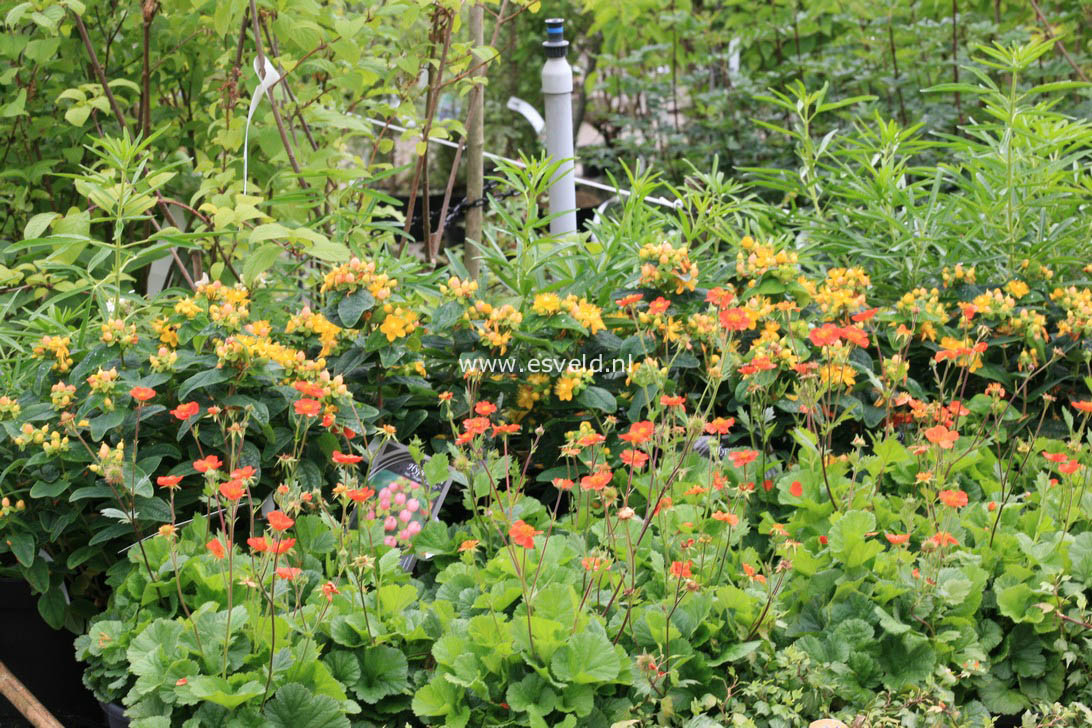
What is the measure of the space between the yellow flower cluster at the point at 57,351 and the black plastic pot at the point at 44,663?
1.34 feet

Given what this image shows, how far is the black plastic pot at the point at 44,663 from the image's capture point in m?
1.99

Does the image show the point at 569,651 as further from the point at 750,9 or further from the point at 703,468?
the point at 750,9

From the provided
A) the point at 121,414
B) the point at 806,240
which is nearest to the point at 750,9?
the point at 806,240

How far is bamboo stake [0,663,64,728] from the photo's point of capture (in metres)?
1.68

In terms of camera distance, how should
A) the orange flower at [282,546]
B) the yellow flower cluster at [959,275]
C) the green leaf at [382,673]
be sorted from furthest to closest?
the yellow flower cluster at [959,275] < the green leaf at [382,673] < the orange flower at [282,546]

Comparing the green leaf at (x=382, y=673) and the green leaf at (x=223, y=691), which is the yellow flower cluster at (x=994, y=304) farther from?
the green leaf at (x=223, y=691)

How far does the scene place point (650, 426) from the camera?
1653mm

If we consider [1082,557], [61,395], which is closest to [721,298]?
[1082,557]

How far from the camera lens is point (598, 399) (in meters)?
2.07

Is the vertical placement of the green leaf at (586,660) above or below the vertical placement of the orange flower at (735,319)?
below

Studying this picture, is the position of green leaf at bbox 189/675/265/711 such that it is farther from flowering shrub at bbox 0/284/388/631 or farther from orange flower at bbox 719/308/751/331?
orange flower at bbox 719/308/751/331

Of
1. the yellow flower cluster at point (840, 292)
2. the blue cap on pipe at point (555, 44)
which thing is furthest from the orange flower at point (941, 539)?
the blue cap on pipe at point (555, 44)

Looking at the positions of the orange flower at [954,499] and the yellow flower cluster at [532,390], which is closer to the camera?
the orange flower at [954,499]

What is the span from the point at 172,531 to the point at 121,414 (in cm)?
40
